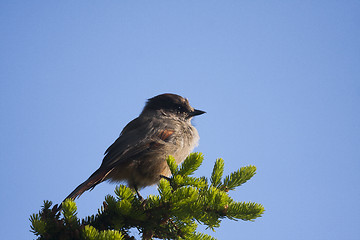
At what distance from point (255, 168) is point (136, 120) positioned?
8.39 feet

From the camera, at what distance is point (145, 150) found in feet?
14.9

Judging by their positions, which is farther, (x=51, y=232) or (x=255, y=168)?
(x=255, y=168)

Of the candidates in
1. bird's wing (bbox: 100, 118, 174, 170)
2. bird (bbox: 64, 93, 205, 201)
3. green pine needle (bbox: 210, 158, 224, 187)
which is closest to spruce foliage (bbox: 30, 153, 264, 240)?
green pine needle (bbox: 210, 158, 224, 187)

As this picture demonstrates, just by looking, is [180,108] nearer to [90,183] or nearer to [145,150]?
[145,150]

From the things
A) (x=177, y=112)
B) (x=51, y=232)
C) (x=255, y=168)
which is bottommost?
(x=51, y=232)

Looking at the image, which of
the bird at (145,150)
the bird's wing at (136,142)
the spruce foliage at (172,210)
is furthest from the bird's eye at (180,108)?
the spruce foliage at (172,210)

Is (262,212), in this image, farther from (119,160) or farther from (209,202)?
(119,160)

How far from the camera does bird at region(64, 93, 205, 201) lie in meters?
4.36

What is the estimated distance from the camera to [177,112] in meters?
5.75

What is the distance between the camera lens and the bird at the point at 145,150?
4.36 meters

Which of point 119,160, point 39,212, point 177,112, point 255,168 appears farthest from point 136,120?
point 39,212

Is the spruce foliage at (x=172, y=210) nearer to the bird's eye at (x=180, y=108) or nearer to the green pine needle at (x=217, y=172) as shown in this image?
the green pine needle at (x=217, y=172)

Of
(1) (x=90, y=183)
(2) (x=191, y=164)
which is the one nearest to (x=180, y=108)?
(1) (x=90, y=183)

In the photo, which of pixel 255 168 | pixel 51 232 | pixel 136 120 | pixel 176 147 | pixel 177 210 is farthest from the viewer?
pixel 136 120
